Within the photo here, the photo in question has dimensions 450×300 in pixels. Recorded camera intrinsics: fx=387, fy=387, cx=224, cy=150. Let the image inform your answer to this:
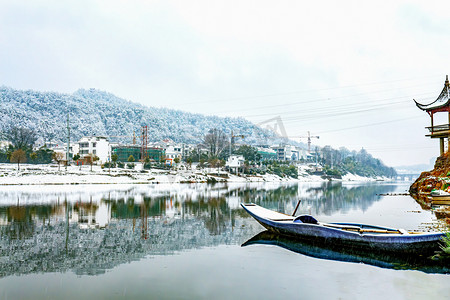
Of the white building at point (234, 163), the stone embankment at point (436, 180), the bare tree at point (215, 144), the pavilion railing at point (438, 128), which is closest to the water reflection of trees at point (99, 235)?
the stone embankment at point (436, 180)

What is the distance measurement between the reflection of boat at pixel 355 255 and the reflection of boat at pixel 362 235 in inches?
8.2

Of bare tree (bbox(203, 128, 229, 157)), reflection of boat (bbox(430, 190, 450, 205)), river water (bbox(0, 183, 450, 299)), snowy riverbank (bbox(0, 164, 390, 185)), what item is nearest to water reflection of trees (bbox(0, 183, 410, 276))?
river water (bbox(0, 183, 450, 299))

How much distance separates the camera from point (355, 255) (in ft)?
41.0

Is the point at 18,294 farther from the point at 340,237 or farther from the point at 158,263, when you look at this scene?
the point at 340,237

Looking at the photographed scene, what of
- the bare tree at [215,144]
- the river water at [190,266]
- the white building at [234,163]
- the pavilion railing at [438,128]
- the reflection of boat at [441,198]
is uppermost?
the bare tree at [215,144]

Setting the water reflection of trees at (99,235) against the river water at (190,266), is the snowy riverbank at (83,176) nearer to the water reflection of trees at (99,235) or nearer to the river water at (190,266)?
the water reflection of trees at (99,235)

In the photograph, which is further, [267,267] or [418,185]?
[418,185]

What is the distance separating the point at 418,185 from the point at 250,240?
34864 millimetres

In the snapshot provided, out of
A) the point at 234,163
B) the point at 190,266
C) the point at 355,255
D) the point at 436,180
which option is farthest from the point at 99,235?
the point at 234,163

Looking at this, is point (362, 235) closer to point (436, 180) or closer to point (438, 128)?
point (436, 180)

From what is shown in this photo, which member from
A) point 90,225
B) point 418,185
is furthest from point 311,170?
point 90,225

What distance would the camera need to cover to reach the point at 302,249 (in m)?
13.5

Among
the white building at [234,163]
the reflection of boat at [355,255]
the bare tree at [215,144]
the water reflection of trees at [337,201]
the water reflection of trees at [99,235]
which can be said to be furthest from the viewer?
the bare tree at [215,144]

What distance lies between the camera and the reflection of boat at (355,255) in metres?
11.1
